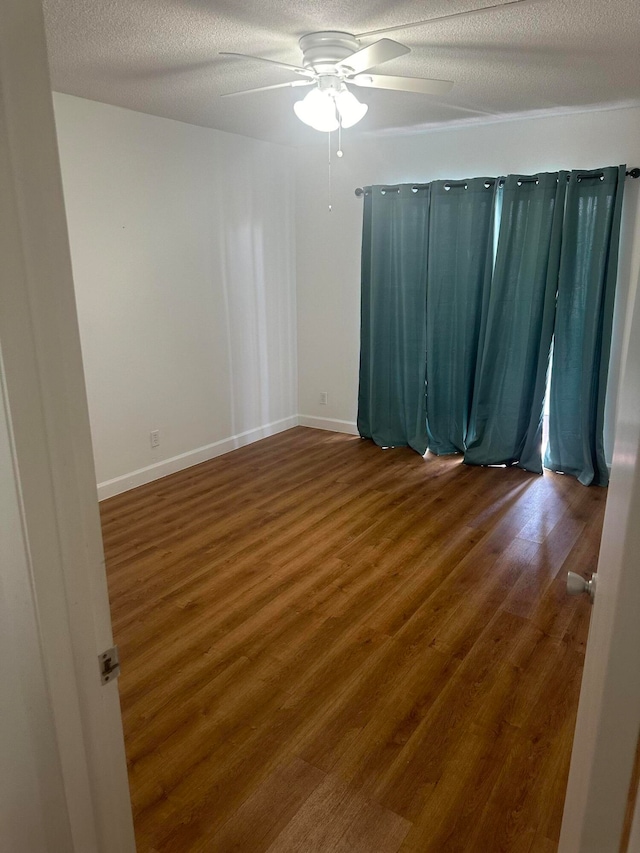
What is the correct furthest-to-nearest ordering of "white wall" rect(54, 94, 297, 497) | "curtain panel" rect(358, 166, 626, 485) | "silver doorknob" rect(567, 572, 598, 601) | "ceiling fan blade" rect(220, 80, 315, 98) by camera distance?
"curtain panel" rect(358, 166, 626, 485), "white wall" rect(54, 94, 297, 497), "ceiling fan blade" rect(220, 80, 315, 98), "silver doorknob" rect(567, 572, 598, 601)

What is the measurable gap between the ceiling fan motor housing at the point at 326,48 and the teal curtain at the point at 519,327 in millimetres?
1944

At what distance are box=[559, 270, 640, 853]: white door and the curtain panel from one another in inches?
138

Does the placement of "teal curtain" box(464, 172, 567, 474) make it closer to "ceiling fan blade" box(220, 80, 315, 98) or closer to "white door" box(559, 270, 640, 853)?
"ceiling fan blade" box(220, 80, 315, 98)

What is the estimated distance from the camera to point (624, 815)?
0.72 m

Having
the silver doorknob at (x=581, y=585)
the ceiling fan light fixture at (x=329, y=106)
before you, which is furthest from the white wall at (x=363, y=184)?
the silver doorknob at (x=581, y=585)

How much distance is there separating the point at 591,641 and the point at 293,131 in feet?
14.2

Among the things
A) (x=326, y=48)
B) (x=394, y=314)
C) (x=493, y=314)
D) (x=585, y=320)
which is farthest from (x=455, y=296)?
(x=326, y=48)

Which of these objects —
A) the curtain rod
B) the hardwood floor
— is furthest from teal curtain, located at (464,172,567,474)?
the hardwood floor

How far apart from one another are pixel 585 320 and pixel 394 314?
1466mm

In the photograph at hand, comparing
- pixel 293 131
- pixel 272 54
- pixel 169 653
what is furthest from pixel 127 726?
pixel 293 131

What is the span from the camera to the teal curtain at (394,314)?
4578mm

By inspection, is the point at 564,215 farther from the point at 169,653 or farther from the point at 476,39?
the point at 169,653

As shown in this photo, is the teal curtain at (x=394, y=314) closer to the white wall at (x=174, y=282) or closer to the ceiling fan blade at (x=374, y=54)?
the white wall at (x=174, y=282)

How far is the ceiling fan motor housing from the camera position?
2.46m
